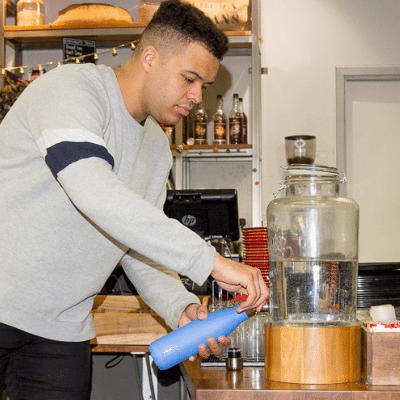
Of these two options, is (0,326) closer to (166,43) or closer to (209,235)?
(166,43)

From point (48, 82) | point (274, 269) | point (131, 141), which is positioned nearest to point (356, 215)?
point (274, 269)

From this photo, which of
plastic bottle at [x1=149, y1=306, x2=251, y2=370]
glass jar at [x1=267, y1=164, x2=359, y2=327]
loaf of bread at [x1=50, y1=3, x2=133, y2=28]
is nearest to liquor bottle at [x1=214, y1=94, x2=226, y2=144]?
loaf of bread at [x1=50, y1=3, x2=133, y2=28]

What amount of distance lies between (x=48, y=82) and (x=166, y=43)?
335mm

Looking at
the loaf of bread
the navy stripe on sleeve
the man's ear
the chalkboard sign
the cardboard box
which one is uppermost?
the loaf of bread

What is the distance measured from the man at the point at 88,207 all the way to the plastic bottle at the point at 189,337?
0.02 metres

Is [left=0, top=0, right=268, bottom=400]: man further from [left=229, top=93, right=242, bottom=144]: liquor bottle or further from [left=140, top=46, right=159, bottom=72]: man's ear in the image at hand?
[left=229, top=93, right=242, bottom=144]: liquor bottle

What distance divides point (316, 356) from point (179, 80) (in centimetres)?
69

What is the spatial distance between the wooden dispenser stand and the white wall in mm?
2460

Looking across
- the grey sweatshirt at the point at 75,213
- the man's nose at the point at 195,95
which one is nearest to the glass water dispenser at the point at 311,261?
the grey sweatshirt at the point at 75,213

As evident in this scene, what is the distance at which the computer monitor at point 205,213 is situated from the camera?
217cm

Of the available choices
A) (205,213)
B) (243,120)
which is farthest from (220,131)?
(205,213)

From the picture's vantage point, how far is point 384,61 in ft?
11.3

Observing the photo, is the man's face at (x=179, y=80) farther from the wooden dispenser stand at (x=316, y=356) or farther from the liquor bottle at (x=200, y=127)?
the liquor bottle at (x=200, y=127)

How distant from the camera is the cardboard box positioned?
0.97 m
